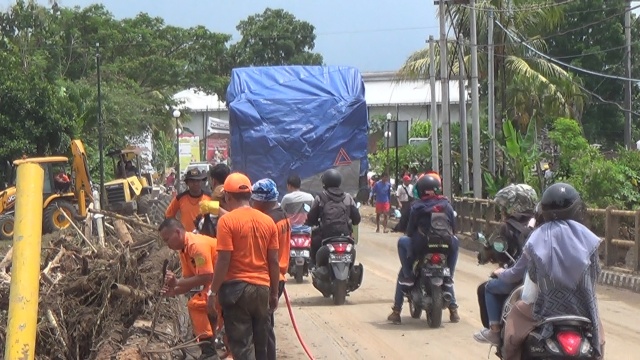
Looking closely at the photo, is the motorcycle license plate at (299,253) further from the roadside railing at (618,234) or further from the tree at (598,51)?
the tree at (598,51)

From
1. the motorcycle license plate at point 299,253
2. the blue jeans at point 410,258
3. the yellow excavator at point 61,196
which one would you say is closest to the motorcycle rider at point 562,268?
the blue jeans at point 410,258

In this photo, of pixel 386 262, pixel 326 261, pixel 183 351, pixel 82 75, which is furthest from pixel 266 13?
pixel 183 351

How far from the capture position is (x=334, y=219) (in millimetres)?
13219

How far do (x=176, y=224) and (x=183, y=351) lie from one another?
1.70m

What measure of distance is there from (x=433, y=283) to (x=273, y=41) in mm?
57634

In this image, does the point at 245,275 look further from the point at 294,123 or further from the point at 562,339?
the point at 294,123

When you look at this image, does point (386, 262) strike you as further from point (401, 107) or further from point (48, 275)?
point (401, 107)

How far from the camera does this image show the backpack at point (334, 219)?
13.2m

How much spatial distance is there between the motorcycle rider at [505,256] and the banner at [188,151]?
41.8 m

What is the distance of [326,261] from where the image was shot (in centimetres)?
1321

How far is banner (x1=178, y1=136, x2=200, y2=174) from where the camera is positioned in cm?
4950

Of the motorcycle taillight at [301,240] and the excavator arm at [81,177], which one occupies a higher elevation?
the excavator arm at [81,177]

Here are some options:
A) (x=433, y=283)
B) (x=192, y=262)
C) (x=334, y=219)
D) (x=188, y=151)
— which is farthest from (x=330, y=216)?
(x=188, y=151)

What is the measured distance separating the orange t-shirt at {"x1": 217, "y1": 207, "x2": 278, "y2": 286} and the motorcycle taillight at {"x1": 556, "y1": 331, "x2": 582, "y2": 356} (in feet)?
7.89
